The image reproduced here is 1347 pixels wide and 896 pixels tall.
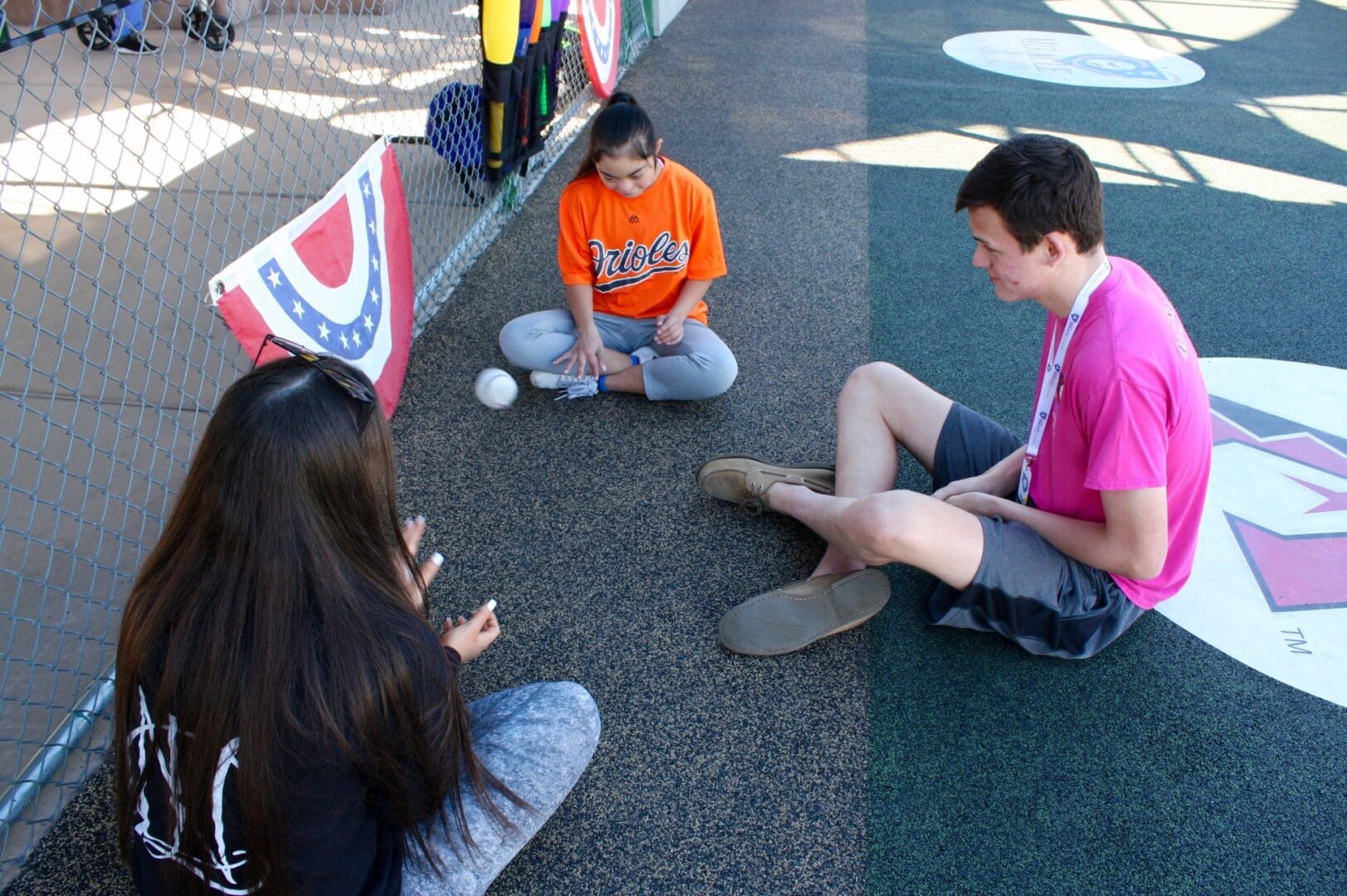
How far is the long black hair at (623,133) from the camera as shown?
234cm

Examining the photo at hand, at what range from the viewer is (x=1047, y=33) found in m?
6.64

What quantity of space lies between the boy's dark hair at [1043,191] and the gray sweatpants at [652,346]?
3.78 ft

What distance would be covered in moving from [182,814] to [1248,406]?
119 inches

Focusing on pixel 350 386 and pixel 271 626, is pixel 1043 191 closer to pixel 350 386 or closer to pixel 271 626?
pixel 350 386

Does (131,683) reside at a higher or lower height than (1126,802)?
higher

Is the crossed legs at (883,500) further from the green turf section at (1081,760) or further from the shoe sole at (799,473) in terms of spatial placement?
the green turf section at (1081,760)

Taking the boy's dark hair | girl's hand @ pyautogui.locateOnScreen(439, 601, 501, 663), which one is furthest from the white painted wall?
girl's hand @ pyautogui.locateOnScreen(439, 601, 501, 663)

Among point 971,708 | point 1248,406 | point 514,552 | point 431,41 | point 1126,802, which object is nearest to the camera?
point 1126,802

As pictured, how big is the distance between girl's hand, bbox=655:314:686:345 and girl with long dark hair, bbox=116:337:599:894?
157 cm

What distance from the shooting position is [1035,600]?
1.84m

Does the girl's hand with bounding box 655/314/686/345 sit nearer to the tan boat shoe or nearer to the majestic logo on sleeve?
the majestic logo on sleeve

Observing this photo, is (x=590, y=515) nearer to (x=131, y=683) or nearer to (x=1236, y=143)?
(x=131, y=683)

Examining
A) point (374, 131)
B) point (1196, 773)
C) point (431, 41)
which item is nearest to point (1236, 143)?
point (1196, 773)

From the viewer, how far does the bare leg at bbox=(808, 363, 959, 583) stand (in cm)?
220
